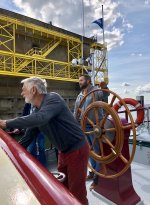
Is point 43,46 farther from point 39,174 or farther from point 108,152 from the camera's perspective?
point 39,174

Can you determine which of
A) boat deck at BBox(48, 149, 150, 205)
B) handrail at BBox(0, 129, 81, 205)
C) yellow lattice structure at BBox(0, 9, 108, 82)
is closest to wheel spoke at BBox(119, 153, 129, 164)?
boat deck at BBox(48, 149, 150, 205)

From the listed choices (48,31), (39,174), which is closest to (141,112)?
(39,174)

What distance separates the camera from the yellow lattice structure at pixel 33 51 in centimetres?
1311

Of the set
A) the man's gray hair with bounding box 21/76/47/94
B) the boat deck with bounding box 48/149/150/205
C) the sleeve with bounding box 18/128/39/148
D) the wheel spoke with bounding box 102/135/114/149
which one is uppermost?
the man's gray hair with bounding box 21/76/47/94

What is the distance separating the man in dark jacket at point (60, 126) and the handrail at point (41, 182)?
1.35 ft

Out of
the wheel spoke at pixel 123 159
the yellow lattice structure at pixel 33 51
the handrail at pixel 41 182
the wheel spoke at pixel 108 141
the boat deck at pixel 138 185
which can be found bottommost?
the boat deck at pixel 138 185

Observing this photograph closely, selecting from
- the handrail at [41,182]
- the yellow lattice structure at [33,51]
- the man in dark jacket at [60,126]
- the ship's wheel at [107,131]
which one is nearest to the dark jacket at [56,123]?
the man in dark jacket at [60,126]

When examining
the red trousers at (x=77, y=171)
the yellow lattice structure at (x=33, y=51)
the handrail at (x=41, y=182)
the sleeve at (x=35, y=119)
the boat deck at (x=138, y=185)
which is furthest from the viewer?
the yellow lattice structure at (x=33, y=51)

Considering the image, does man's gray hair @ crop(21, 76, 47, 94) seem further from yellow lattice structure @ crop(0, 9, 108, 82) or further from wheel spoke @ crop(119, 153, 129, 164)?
yellow lattice structure @ crop(0, 9, 108, 82)

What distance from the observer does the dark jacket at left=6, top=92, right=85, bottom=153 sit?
1.43 metres

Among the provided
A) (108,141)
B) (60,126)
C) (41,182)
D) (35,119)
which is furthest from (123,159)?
(41,182)

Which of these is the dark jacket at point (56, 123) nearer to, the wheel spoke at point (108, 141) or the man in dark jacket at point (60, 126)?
the man in dark jacket at point (60, 126)

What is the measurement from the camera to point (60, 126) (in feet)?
5.19

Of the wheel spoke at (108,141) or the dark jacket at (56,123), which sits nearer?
the dark jacket at (56,123)
